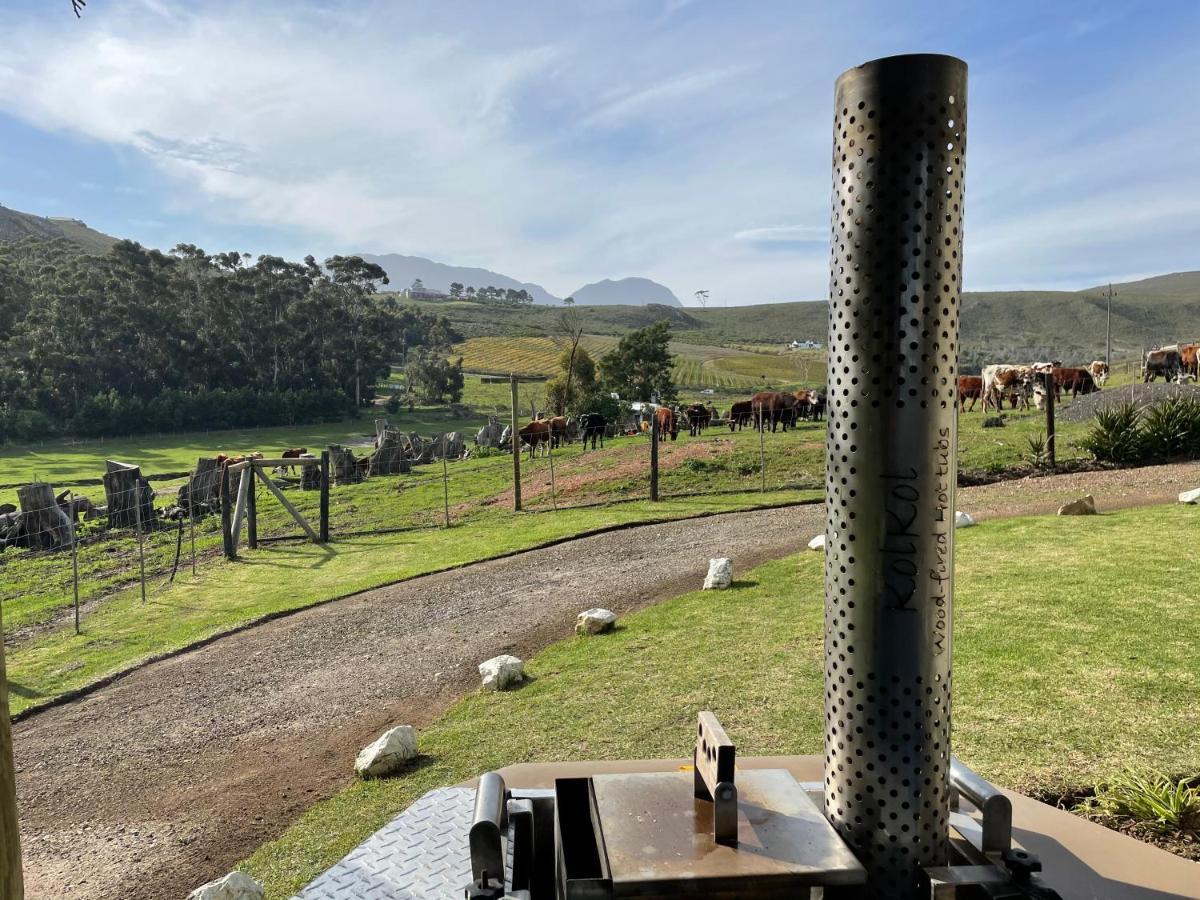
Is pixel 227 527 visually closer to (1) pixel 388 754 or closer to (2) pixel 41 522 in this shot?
(2) pixel 41 522

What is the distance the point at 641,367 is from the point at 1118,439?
112 feet

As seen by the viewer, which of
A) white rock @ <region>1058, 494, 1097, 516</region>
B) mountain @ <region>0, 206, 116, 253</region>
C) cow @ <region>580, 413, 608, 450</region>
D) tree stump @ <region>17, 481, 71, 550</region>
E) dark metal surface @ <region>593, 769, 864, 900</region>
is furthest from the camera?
mountain @ <region>0, 206, 116, 253</region>

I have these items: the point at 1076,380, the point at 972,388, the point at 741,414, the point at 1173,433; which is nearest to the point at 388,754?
the point at 1173,433

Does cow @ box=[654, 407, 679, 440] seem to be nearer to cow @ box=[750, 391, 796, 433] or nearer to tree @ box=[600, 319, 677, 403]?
cow @ box=[750, 391, 796, 433]

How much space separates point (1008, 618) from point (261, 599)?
1063 centimetres

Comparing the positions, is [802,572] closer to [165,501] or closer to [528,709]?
[528,709]

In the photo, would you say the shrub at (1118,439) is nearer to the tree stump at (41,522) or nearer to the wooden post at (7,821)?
the wooden post at (7,821)

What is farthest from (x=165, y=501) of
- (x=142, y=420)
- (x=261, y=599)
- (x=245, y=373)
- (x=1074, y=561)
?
(x=245, y=373)

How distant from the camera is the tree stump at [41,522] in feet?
64.2

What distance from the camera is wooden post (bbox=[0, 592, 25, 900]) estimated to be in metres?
1.22

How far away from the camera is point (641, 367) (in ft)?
162

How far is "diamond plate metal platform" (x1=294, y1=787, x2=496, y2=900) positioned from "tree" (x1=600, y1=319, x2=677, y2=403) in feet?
148

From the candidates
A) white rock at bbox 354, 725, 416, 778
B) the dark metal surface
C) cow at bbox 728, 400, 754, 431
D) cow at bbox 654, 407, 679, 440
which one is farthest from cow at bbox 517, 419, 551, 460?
the dark metal surface

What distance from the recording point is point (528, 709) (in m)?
6.39
